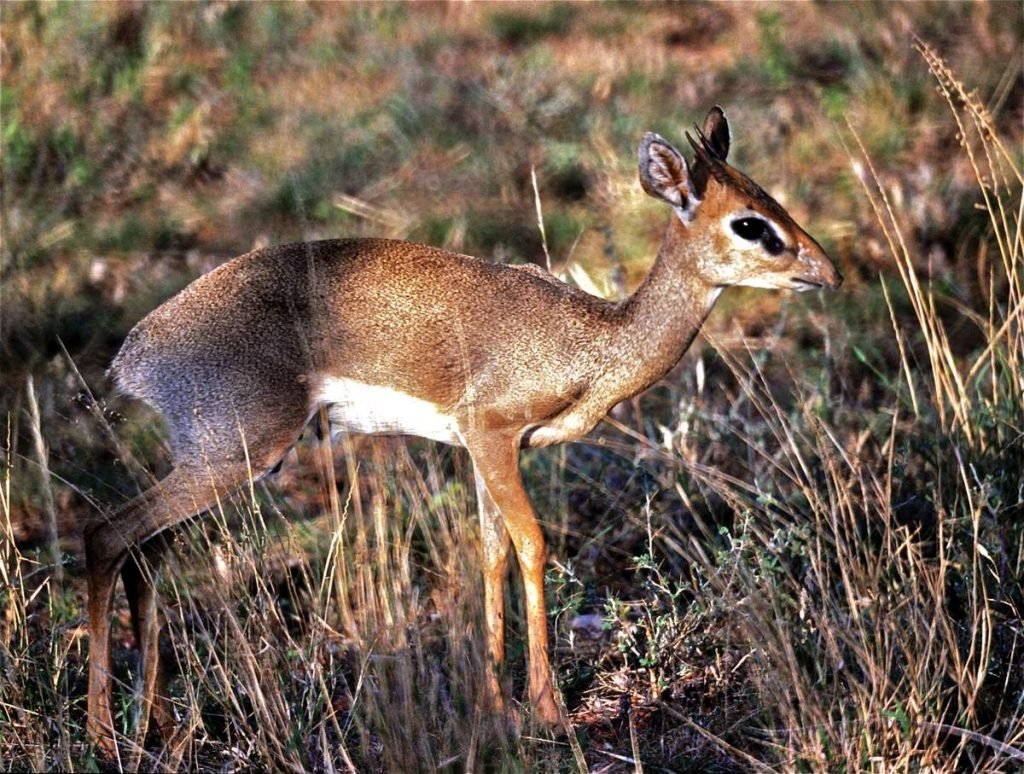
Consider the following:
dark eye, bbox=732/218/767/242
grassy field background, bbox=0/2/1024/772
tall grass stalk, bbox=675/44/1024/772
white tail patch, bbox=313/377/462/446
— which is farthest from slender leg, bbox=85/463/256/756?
dark eye, bbox=732/218/767/242

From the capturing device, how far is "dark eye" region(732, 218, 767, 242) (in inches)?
180

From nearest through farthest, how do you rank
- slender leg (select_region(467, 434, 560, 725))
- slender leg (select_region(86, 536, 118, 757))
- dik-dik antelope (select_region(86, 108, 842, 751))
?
1. slender leg (select_region(86, 536, 118, 757))
2. dik-dik antelope (select_region(86, 108, 842, 751))
3. slender leg (select_region(467, 434, 560, 725))

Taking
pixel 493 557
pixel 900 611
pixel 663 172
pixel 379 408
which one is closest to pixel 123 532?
pixel 379 408

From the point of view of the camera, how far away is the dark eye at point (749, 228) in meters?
4.56

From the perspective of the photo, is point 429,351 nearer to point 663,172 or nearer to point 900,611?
point 663,172

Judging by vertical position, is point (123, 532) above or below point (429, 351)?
below

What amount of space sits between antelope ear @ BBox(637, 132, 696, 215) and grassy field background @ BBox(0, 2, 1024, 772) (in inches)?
17.4

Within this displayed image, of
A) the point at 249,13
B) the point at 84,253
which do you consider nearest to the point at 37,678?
the point at 84,253

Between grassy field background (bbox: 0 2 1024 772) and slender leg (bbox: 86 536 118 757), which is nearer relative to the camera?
grassy field background (bbox: 0 2 1024 772)

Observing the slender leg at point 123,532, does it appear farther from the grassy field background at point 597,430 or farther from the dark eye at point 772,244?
the dark eye at point 772,244

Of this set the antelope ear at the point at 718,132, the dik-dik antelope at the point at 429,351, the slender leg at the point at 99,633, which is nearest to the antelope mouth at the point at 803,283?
the dik-dik antelope at the point at 429,351

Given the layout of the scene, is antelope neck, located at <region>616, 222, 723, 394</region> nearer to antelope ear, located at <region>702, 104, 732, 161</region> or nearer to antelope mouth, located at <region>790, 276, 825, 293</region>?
antelope mouth, located at <region>790, 276, 825, 293</region>

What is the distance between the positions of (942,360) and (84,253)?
4273mm

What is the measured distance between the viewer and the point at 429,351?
4.72 m
